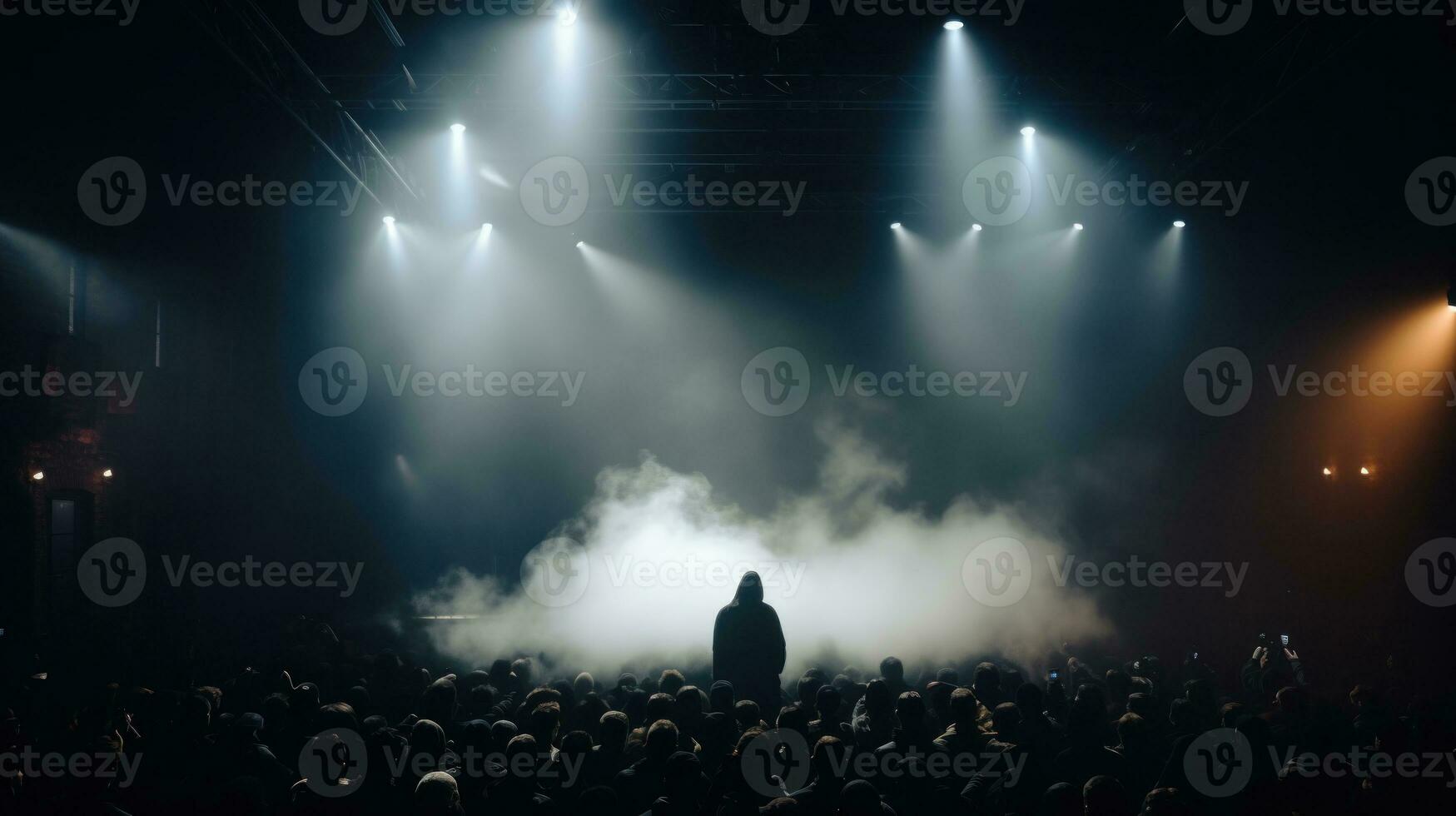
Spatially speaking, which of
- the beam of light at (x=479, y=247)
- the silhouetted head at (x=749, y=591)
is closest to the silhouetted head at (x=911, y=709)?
the silhouetted head at (x=749, y=591)

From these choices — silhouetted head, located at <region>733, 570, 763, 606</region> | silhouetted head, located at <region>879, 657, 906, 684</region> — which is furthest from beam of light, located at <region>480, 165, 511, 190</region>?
silhouetted head, located at <region>879, 657, 906, 684</region>

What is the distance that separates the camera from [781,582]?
15.4m

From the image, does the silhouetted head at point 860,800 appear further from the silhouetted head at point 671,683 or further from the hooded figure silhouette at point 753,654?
the hooded figure silhouette at point 753,654

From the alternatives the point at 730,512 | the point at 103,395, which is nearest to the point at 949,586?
the point at 730,512

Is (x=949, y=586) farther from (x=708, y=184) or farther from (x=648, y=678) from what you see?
(x=648, y=678)

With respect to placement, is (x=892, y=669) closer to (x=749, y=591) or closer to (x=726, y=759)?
(x=749, y=591)

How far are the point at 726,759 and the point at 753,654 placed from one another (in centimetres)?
357

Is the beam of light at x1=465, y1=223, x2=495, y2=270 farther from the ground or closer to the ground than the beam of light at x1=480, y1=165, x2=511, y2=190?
closer to the ground

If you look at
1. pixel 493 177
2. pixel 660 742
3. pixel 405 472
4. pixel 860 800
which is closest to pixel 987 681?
pixel 660 742

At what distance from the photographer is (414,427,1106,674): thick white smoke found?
46.5 feet

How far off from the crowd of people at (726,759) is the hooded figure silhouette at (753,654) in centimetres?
195

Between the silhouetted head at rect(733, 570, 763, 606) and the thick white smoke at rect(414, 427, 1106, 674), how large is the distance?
16.1ft

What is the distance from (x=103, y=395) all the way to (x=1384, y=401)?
20054mm

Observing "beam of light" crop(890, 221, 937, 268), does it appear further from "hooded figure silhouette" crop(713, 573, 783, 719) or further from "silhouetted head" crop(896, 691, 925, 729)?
"silhouetted head" crop(896, 691, 925, 729)
